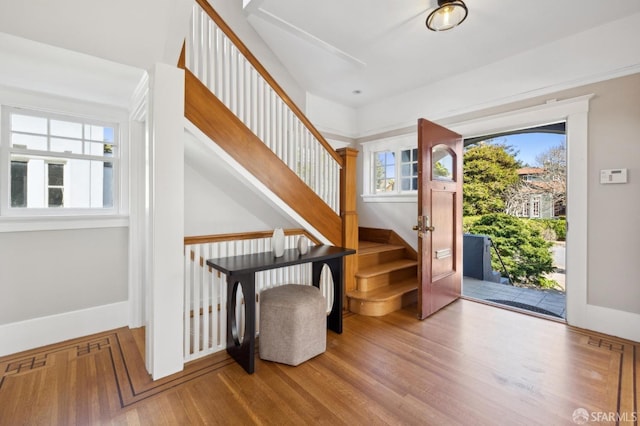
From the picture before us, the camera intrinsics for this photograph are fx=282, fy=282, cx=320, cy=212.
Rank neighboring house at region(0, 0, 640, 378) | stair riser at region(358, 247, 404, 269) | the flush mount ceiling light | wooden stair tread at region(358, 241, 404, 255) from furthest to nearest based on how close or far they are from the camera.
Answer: wooden stair tread at region(358, 241, 404, 255), stair riser at region(358, 247, 404, 269), the flush mount ceiling light, neighboring house at region(0, 0, 640, 378)

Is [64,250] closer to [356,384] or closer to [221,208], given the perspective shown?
[221,208]

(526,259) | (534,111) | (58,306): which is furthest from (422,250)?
(526,259)

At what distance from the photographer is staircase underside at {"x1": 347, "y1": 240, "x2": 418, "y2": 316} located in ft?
10.2

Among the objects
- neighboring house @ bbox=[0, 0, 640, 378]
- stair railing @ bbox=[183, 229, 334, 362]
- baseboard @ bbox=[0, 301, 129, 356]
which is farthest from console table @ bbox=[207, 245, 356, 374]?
baseboard @ bbox=[0, 301, 129, 356]

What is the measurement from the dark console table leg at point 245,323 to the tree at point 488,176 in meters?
6.19

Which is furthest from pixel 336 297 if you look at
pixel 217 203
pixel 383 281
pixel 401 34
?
pixel 401 34

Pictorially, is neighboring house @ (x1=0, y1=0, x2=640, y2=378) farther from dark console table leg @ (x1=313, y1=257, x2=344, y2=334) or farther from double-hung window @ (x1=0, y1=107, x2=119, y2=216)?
dark console table leg @ (x1=313, y1=257, x2=344, y2=334)

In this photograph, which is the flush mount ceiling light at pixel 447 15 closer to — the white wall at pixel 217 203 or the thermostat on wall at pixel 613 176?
the thermostat on wall at pixel 613 176

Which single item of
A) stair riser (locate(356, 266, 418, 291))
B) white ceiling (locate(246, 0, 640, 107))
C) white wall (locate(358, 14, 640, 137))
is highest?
white ceiling (locate(246, 0, 640, 107))

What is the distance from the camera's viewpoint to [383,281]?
3490 mm

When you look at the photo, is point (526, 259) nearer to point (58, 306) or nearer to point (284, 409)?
point (284, 409)

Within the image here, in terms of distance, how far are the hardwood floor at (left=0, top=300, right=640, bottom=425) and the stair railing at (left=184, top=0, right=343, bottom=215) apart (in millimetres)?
1626

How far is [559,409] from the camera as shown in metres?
1.66

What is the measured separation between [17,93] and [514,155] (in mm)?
7613
